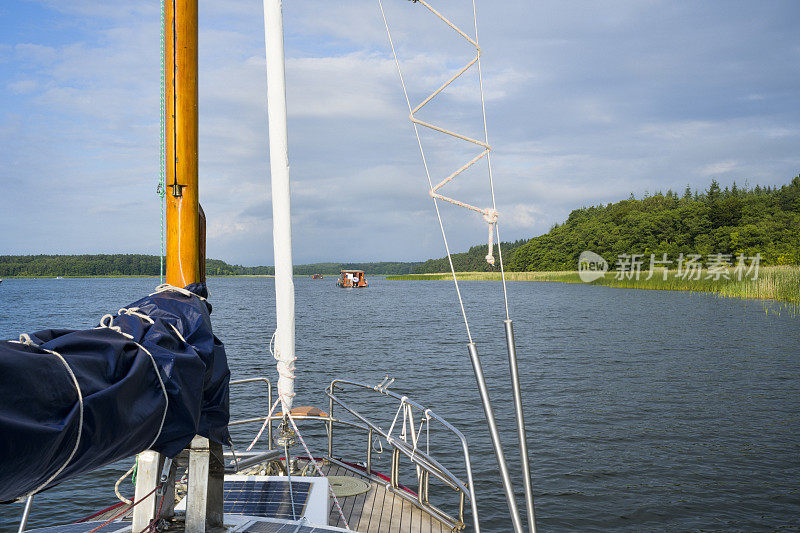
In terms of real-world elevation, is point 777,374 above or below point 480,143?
below

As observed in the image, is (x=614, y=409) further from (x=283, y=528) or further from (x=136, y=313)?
(x=136, y=313)

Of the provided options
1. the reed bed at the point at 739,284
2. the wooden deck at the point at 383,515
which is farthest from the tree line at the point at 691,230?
the wooden deck at the point at 383,515

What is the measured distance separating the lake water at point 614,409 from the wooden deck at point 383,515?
2.88 meters

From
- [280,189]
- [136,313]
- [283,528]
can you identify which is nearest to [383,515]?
[283,528]

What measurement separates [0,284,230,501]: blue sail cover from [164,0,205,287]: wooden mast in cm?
90

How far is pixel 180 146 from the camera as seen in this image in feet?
14.8

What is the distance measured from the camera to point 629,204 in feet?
403

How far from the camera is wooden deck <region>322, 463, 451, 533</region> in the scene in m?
5.89

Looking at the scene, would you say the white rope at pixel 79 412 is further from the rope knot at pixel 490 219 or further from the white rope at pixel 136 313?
the rope knot at pixel 490 219

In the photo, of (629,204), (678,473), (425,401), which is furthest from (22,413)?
(629,204)

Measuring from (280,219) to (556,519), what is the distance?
6.62 m

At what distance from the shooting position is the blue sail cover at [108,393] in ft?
6.81

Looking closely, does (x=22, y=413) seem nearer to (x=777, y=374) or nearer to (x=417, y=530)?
(x=417, y=530)

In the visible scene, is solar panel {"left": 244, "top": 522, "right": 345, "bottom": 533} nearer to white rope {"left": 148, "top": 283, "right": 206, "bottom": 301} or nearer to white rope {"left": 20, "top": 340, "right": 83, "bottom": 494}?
white rope {"left": 148, "top": 283, "right": 206, "bottom": 301}
